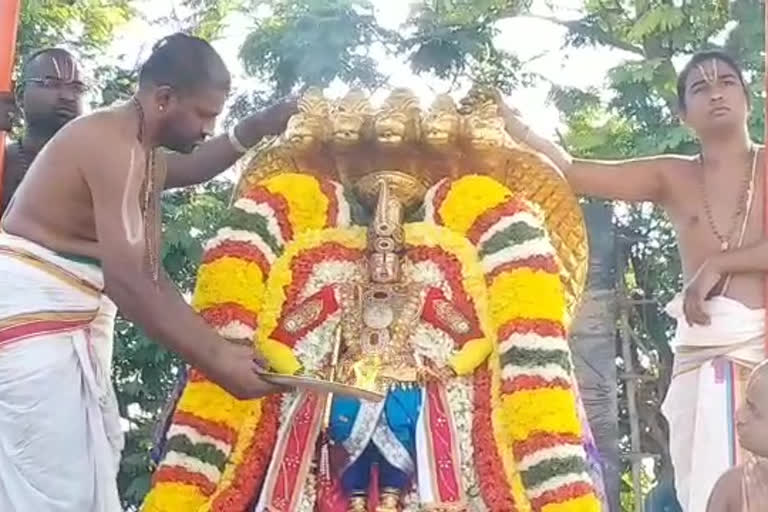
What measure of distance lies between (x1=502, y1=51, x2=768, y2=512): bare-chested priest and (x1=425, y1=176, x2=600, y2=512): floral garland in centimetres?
39

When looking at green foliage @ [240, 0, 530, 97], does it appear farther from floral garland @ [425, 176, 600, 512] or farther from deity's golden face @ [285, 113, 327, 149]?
floral garland @ [425, 176, 600, 512]

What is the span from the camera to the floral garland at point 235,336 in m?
4.10

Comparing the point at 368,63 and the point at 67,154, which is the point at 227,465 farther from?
the point at 368,63

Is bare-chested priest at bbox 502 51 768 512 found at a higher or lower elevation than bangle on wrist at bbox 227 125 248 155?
lower

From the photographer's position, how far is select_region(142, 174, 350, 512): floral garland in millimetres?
4098

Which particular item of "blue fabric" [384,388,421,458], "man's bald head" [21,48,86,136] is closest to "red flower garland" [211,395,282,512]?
"blue fabric" [384,388,421,458]

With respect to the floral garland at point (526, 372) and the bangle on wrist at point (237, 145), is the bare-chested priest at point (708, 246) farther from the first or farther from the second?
the bangle on wrist at point (237, 145)

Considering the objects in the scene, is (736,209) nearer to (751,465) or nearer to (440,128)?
(440,128)

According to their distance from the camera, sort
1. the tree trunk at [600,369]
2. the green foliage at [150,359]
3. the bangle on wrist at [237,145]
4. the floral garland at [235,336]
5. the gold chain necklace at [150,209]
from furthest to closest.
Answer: the green foliage at [150,359] → the tree trunk at [600,369] → the bangle on wrist at [237,145] → the floral garland at [235,336] → the gold chain necklace at [150,209]

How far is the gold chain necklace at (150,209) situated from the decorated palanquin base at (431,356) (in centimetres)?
39

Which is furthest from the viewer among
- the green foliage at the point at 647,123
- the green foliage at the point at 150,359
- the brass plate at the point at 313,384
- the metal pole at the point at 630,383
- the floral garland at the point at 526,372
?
the green foliage at the point at 150,359

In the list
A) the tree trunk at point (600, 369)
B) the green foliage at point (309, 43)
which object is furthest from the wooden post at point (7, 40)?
the tree trunk at point (600, 369)

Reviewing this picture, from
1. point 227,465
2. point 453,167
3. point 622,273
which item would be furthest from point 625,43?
point 227,465

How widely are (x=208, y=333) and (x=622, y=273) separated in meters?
4.10
